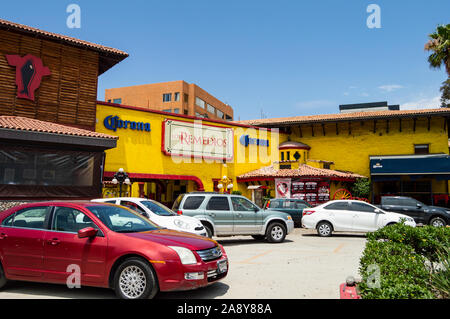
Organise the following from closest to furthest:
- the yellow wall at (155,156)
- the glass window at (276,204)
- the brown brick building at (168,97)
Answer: the glass window at (276,204)
the yellow wall at (155,156)
the brown brick building at (168,97)

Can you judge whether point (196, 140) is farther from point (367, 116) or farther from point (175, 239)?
point (175, 239)

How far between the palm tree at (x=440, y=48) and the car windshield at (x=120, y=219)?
20451 millimetres

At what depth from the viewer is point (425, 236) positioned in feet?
24.9

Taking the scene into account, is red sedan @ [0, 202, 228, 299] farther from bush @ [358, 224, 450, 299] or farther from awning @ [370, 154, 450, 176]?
awning @ [370, 154, 450, 176]

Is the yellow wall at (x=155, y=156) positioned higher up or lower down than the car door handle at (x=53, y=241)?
higher up

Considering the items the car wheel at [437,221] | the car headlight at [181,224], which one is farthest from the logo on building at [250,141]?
the car headlight at [181,224]

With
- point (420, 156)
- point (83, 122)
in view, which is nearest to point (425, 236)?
point (83, 122)

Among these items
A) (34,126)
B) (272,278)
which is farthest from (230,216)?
(34,126)

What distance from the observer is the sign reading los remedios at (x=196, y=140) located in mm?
23891

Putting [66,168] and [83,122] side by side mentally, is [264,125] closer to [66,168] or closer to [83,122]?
[83,122]

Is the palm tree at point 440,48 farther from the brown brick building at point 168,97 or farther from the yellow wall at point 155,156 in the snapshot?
the brown brick building at point 168,97

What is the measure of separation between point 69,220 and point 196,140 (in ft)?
62.1

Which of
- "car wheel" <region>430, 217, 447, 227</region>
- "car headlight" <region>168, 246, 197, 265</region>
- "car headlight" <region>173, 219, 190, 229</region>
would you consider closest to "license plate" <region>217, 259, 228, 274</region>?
"car headlight" <region>168, 246, 197, 265</region>
